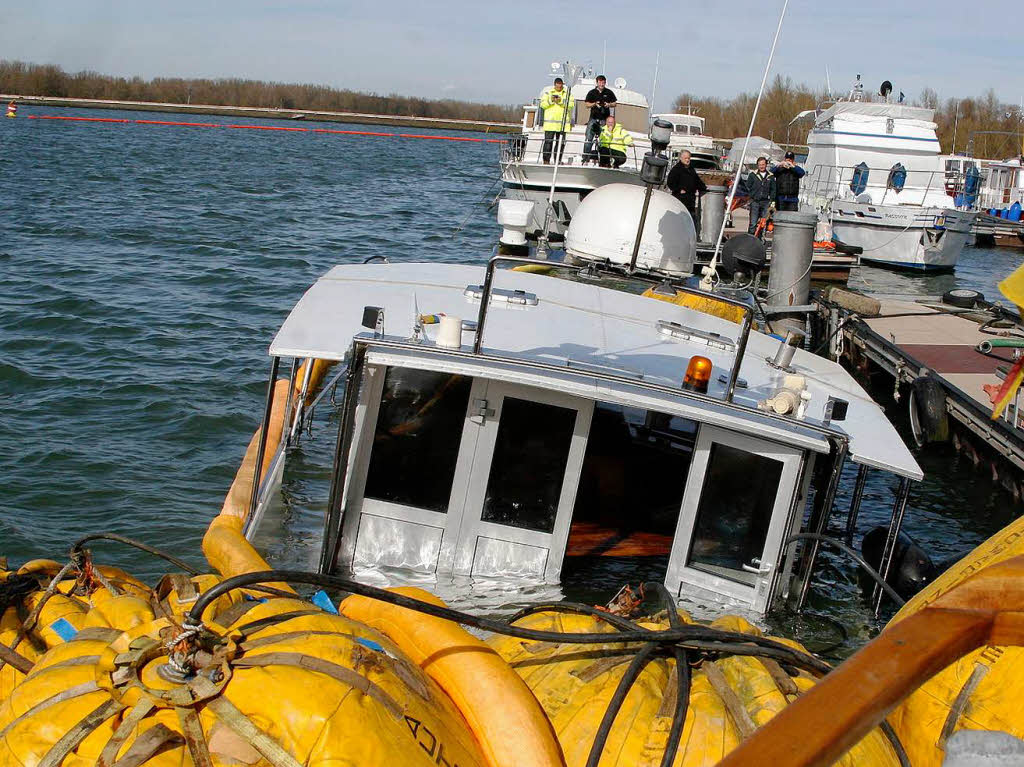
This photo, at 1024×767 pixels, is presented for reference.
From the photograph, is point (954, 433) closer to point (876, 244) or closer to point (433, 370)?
point (433, 370)

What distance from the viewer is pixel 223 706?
115 inches

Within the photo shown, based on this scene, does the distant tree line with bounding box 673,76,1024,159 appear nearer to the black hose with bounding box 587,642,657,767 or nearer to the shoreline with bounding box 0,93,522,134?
the shoreline with bounding box 0,93,522,134

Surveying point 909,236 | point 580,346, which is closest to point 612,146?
point 909,236

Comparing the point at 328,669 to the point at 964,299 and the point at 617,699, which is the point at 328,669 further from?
the point at 964,299

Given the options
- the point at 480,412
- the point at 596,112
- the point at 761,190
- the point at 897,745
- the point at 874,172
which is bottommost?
the point at 897,745

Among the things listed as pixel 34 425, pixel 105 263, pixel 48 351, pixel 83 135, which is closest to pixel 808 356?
pixel 34 425

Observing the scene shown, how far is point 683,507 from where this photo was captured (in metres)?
6.40

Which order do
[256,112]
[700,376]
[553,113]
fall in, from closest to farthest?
[700,376] < [553,113] < [256,112]

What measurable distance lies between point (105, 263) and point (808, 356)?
54.4 feet

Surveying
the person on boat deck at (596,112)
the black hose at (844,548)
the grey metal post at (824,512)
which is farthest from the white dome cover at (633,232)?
the person on boat deck at (596,112)

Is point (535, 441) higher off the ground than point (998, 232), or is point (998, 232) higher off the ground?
point (998, 232)

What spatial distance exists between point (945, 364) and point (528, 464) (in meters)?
9.81

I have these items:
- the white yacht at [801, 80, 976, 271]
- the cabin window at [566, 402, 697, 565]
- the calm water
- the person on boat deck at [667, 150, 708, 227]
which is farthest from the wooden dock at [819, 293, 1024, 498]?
the white yacht at [801, 80, 976, 271]

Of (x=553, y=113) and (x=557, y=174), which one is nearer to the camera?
(x=557, y=174)
